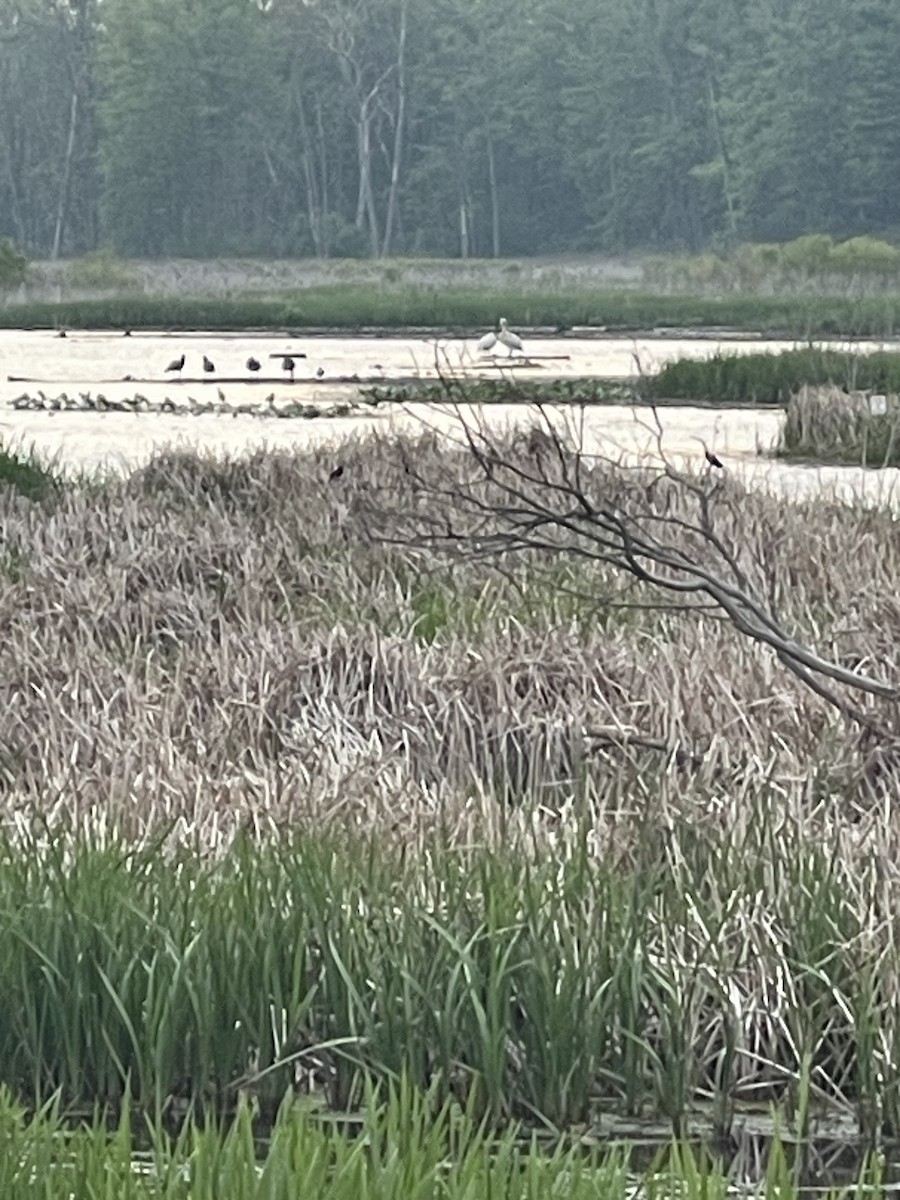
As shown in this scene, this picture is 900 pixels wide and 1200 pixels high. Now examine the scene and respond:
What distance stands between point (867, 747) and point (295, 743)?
1.29 m

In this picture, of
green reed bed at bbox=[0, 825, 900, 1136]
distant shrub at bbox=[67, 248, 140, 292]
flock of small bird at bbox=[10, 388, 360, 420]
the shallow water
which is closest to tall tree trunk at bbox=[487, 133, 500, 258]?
distant shrub at bbox=[67, 248, 140, 292]

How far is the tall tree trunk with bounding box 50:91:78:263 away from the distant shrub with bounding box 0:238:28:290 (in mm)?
22290

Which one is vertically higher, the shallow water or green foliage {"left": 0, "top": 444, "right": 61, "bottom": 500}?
green foliage {"left": 0, "top": 444, "right": 61, "bottom": 500}

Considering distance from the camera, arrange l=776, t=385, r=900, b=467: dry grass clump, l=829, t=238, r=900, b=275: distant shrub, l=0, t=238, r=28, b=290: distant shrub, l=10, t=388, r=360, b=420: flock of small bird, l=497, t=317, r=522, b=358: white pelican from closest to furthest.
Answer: l=776, t=385, r=900, b=467: dry grass clump → l=10, t=388, r=360, b=420: flock of small bird → l=497, t=317, r=522, b=358: white pelican → l=0, t=238, r=28, b=290: distant shrub → l=829, t=238, r=900, b=275: distant shrub

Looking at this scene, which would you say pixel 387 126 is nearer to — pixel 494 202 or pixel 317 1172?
pixel 494 202

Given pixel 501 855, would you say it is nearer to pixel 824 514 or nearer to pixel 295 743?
pixel 295 743

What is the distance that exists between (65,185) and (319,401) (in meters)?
49.3

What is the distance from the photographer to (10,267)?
136 feet

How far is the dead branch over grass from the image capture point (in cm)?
520

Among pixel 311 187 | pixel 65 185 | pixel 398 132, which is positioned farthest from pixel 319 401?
pixel 65 185

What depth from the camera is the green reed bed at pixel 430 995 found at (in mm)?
3703

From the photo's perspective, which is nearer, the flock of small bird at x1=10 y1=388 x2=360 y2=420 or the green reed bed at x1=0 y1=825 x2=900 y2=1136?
the green reed bed at x1=0 y1=825 x2=900 y2=1136

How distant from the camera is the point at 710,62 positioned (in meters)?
68.2

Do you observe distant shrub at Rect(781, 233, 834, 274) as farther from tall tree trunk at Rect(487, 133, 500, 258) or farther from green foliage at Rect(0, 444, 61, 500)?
→ green foliage at Rect(0, 444, 61, 500)
